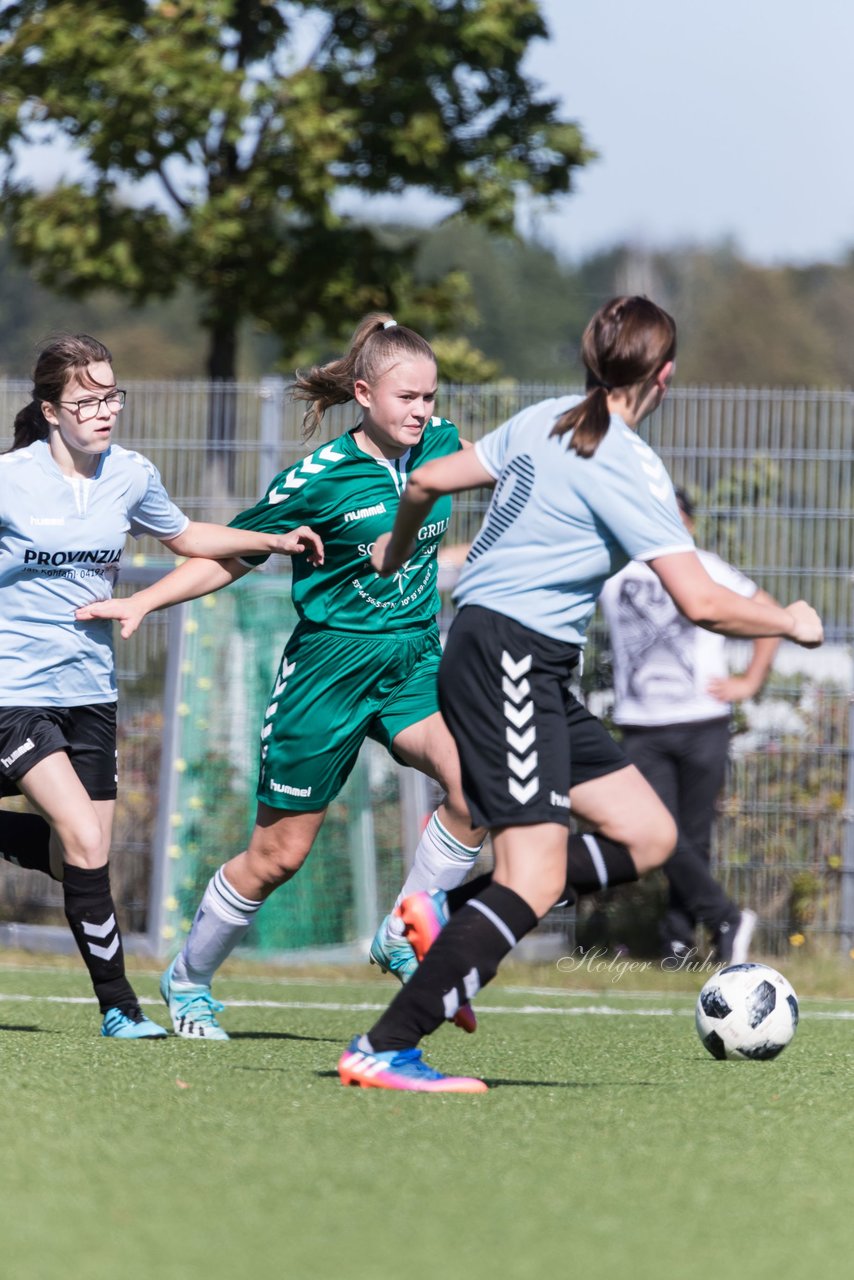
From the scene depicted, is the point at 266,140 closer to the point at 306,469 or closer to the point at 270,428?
the point at 270,428

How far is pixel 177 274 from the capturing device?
13953 millimetres

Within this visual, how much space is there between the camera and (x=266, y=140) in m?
13.6

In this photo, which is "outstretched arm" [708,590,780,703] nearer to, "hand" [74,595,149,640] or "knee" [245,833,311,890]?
"knee" [245,833,311,890]

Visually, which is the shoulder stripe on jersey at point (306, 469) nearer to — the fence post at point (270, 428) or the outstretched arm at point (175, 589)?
the outstretched arm at point (175, 589)

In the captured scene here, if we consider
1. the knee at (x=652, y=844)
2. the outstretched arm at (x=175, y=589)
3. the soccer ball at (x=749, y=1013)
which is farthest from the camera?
the outstretched arm at (x=175, y=589)

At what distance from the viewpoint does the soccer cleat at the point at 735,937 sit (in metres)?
8.66

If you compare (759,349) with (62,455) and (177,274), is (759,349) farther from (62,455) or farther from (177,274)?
(62,455)

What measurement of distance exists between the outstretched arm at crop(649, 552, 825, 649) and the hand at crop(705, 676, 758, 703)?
4062mm

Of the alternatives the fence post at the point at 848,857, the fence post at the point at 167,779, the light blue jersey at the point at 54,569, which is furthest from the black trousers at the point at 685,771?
the light blue jersey at the point at 54,569

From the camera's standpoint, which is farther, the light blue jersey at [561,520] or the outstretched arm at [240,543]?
the outstretched arm at [240,543]

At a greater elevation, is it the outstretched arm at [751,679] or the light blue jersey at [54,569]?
the light blue jersey at [54,569]

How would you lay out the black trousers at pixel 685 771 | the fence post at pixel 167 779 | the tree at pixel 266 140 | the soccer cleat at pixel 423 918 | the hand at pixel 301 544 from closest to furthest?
the soccer cleat at pixel 423 918
the hand at pixel 301 544
the black trousers at pixel 685 771
the fence post at pixel 167 779
the tree at pixel 266 140
